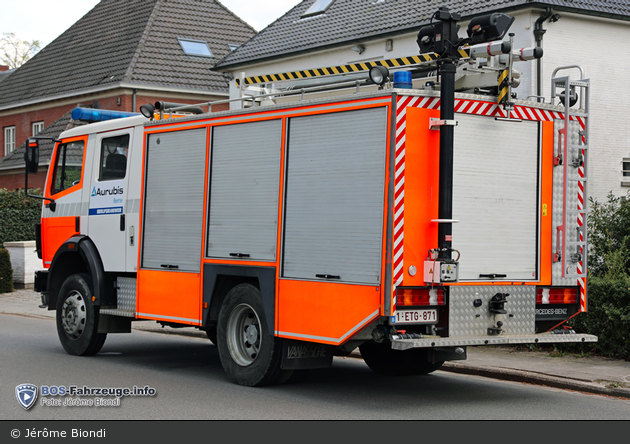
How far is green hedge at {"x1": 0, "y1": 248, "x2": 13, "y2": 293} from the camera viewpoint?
22.0m

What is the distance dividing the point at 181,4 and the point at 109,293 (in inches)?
965

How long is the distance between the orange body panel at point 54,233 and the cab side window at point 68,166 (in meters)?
0.45

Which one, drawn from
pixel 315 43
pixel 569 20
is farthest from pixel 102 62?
pixel 569 20

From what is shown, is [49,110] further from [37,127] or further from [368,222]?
[368,222]

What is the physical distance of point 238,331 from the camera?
924 centimetres

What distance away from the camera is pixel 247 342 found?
361 inches

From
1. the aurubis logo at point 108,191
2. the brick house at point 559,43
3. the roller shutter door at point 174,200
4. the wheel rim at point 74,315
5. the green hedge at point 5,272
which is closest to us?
the roller shutter door at point 174,200

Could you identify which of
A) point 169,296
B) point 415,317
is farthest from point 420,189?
point 169,296

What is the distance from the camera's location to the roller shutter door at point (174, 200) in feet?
32.1

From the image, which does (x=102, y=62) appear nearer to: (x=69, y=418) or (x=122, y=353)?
(x=122, y=353)

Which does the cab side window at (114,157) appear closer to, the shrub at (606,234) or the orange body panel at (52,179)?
the orange body panel at (52,179)

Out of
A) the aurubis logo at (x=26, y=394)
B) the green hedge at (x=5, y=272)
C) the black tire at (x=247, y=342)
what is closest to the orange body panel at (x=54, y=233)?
the aurubis logo at (x=26, y=394)

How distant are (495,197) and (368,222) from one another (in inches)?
55.7
